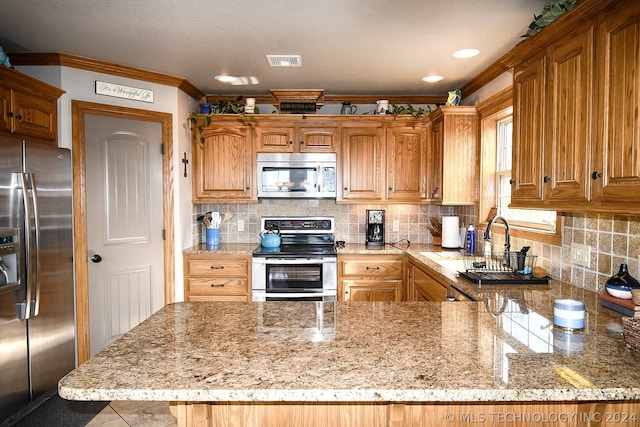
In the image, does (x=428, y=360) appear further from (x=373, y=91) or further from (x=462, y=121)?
(x=373, y=91)

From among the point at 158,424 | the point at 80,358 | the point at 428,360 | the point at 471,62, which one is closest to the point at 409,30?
the point at 471,62

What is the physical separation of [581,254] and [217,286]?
112 inches

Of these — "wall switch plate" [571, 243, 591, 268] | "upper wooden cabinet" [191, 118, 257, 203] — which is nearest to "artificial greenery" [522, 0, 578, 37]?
"wall switch plate" [571, 243, 591, 268]

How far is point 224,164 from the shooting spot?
3.93 m

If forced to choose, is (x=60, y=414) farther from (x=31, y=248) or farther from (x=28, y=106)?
(x=28, y=106)

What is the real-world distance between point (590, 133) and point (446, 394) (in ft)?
4.09

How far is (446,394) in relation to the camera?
0.97 m

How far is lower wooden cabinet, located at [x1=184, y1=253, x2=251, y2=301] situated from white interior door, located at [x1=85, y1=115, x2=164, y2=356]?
0.87 feet

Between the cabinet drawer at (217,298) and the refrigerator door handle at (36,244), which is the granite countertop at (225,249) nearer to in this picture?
the cabinet drawer at (217,298)

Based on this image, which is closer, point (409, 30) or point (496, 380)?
point (496, 380)

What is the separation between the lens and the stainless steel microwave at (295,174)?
3920 millimetres

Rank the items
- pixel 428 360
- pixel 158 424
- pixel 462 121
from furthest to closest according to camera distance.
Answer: pixel 462 121 < pixel 158 424 < pixel 428 360

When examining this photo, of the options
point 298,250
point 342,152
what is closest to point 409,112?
point 342,152

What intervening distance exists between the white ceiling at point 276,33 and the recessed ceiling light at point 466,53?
0.05 metres
